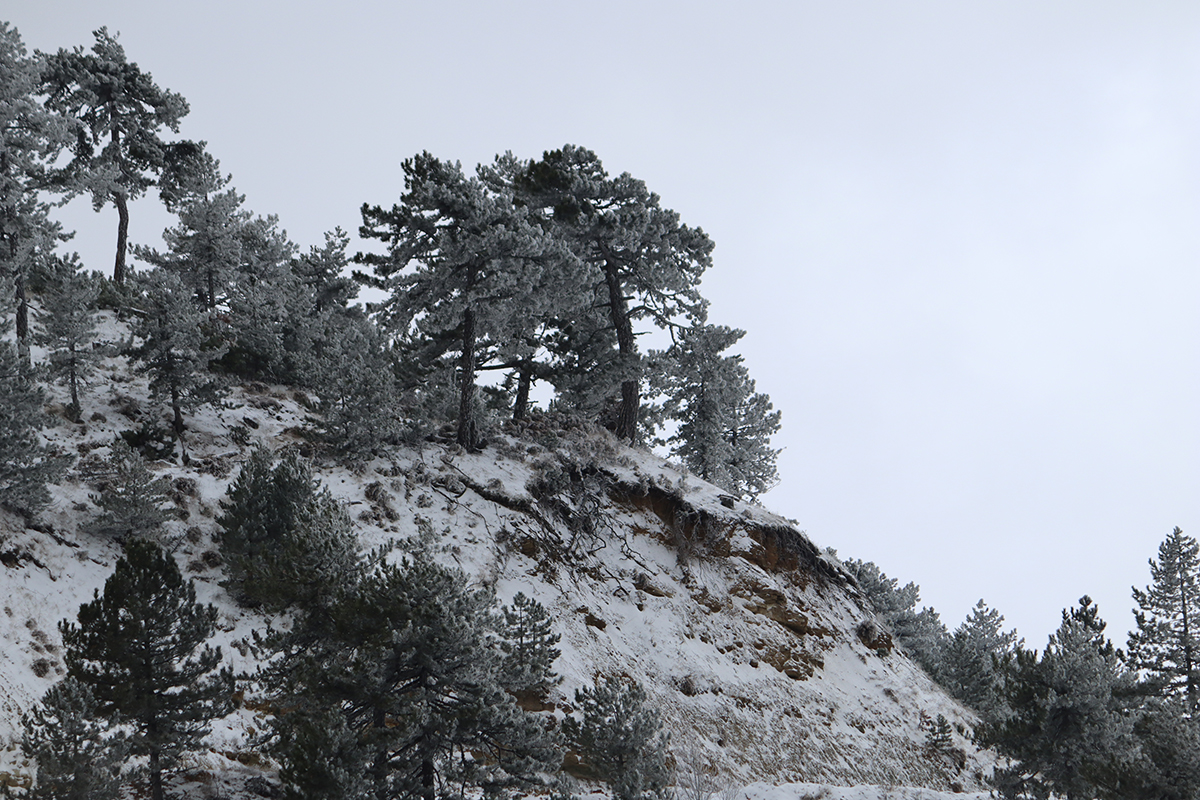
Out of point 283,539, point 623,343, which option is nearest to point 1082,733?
point 283,539

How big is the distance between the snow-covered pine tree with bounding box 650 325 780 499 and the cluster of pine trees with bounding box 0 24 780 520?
96mm

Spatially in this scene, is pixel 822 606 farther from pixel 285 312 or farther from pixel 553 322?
pixel 285 312

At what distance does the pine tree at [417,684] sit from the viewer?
1249 centimetres

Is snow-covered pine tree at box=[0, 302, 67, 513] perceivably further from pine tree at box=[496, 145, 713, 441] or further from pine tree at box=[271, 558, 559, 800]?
pine tree at box=[496, 145, 713, 441]

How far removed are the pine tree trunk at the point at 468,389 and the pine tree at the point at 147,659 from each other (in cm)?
1379

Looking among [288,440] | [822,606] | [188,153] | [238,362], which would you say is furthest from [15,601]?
[188,153]

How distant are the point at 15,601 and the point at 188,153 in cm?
2730

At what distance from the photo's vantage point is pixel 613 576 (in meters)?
24.0

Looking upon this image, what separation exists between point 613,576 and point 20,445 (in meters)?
14.8

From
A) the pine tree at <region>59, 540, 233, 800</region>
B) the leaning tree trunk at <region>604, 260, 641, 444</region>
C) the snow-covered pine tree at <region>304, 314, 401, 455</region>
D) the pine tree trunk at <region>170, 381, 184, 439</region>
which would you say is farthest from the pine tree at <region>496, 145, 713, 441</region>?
the pine tree at <region>59, 540, 233, 800</region>

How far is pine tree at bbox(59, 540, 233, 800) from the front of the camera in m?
12.4

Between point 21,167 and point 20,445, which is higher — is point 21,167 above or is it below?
above

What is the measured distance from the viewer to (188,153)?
122 ft

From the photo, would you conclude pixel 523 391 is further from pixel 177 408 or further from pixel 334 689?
pixel 334 689
